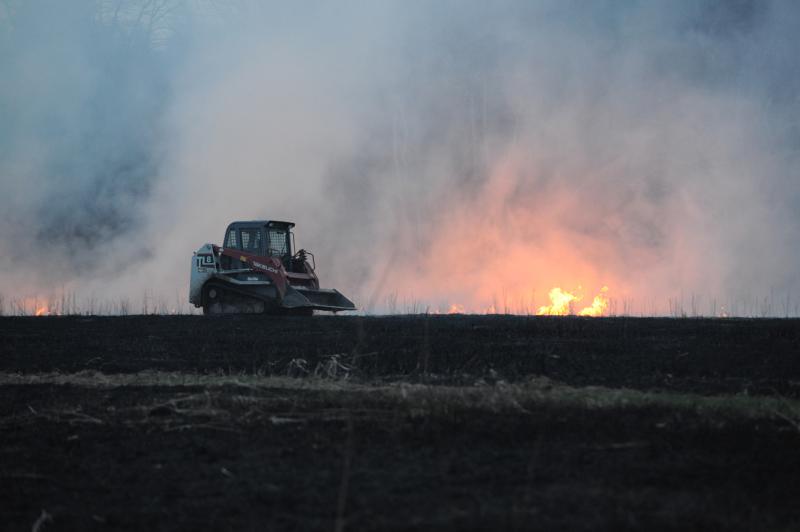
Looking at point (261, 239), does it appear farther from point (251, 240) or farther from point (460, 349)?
point (460, 349)

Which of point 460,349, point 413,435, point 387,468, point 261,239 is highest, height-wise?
point 261,239

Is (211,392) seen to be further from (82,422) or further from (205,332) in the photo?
(205,332)

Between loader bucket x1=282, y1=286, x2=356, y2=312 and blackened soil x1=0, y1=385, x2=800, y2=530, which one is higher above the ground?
loader bucket x1=282, y1=286, x2=356, y2=312

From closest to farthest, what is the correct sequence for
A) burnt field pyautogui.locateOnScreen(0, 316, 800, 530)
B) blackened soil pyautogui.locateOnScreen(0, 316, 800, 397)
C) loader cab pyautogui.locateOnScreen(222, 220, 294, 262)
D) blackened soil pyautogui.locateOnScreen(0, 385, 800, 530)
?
blackened soil pyautogui.locateOnScreen(0, 385, 800, 530), burnt field pyautogui.locateOnScreen(0, 316, 800, 530), blackened soil pyautogui.locateOnScreen(0, 316, 800, 397), loader cab pyautogui.locateOnScreen(222, 220, 294, 262)

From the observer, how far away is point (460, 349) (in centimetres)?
1372

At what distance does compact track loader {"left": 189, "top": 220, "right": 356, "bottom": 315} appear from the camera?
75.3 feet

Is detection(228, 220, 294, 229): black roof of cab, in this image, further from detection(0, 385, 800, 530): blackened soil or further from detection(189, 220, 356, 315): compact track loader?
detection(0, 385, 800, 530): blackened soil

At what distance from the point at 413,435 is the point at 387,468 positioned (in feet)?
3.62

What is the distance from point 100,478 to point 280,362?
21.3 feet

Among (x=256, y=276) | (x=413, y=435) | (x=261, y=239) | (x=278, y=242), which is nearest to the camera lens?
(x=413, y=435)

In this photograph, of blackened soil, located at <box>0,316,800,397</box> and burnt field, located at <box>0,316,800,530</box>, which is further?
blackened soil, located at <box>0,316,800,397</box>

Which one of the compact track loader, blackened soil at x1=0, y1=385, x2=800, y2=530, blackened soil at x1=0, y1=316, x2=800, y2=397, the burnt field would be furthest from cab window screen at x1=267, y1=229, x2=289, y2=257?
blackened soil at x1=0, y1=385, x2=800, y2=530

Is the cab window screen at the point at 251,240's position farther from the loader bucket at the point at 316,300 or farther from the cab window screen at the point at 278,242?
the loader bucket at the point at 316,300

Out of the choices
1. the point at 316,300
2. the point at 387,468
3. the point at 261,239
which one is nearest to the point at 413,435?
the point at 387,468
